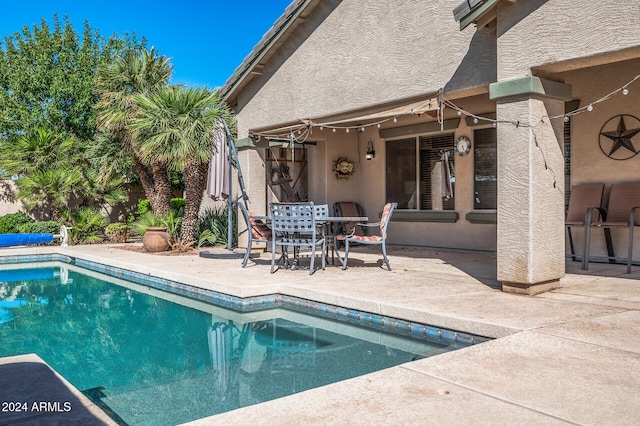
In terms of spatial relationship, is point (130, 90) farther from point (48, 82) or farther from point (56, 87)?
point (48, 82)

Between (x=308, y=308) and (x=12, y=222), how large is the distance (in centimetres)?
1335

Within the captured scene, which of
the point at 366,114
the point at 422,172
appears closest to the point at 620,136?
the point at 366,114

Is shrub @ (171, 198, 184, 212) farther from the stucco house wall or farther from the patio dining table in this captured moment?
the patio dining table

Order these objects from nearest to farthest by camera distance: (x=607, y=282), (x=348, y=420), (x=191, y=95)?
(x=348, y=420) → (x=607, y=282) → (x=191, y=95)

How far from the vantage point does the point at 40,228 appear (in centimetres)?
1588

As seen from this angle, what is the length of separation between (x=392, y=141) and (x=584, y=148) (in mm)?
4696

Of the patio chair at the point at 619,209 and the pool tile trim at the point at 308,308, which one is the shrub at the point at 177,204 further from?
the patio chair at the point at 619,209

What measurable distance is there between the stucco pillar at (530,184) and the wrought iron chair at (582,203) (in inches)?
86.9

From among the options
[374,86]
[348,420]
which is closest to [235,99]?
[374,86]

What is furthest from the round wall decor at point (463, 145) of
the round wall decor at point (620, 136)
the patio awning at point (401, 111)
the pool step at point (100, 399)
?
the pool step at point (100, 399)

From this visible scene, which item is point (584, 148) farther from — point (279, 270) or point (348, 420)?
point (348, 420)

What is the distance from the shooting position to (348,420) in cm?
287

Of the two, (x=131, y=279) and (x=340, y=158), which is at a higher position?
(x=340, y=158)

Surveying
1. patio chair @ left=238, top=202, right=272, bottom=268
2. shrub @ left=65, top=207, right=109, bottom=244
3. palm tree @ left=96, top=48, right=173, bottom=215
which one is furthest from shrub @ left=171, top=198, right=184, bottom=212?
patio chair @ left=238, top=202, right=272, bottom=268
